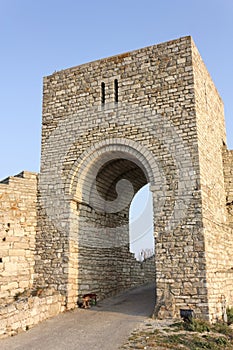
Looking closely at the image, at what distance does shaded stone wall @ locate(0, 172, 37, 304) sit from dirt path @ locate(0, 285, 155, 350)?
5.19 ft

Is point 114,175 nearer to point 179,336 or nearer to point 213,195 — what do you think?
point 213,195

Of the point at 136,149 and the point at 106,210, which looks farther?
the point at 106,210

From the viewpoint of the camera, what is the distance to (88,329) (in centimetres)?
733

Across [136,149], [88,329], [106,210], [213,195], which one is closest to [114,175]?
[106,210]

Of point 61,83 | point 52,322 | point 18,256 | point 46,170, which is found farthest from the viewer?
point 61,83

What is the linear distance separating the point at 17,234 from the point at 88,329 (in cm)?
345

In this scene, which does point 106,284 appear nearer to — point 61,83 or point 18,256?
point 18,256

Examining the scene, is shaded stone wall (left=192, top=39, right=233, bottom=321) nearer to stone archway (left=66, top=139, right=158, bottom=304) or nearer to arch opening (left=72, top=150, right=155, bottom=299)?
→ stone archway (left=66, top=139, right=158, bottom=304)

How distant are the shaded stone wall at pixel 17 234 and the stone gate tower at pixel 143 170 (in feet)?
0.88

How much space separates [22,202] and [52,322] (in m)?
3.44

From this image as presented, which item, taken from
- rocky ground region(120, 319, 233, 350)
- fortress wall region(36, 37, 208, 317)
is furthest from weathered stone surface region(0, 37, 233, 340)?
rocky ground region(120, 319, 233, 350)

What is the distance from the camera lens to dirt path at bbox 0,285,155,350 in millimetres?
6363

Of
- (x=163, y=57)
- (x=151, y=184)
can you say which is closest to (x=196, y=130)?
(x=151, y=184)

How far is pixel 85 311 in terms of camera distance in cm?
898
